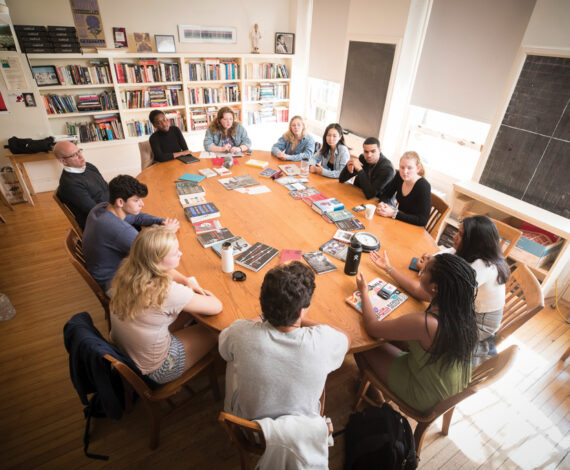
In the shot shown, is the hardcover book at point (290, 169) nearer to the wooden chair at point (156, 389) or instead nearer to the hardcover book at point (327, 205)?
the hardcover book at point (327, 205)

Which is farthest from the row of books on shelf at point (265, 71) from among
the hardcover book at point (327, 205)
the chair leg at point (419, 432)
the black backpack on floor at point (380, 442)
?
the chair leg at point (419, 432)

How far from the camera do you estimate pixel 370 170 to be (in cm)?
308

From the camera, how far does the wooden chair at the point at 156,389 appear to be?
1.44 meters

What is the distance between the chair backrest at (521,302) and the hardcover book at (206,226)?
193 centimetres

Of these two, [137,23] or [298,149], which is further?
[137,23]

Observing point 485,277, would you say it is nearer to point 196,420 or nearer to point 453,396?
point 453,396

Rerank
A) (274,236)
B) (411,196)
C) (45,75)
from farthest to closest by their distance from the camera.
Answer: (45,75) → (411,196) → (274,236)

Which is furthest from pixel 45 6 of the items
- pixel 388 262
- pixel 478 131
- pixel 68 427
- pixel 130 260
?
pixel 478 131

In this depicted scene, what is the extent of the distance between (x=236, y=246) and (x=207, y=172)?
143 centimetres

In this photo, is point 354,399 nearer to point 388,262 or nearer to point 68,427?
point 388,262

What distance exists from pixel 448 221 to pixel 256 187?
7.13ft

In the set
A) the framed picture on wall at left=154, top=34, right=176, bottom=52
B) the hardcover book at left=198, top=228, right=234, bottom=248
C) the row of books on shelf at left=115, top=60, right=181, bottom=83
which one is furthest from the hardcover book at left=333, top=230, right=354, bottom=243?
the framed picture on wall at left=154, top=34, right=176, bottom=52

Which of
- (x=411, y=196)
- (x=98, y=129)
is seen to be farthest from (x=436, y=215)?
(x=98, y=129)

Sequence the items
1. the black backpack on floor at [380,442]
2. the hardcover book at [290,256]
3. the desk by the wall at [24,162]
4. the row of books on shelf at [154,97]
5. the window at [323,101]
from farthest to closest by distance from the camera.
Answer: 1. the window at [323,101]
2. the row of books on shelf at [154,97]
3. the desk by the wall at [24,162]
4. the hardcover book at [290,256]
5. the black backpack on floor at [380,442]
